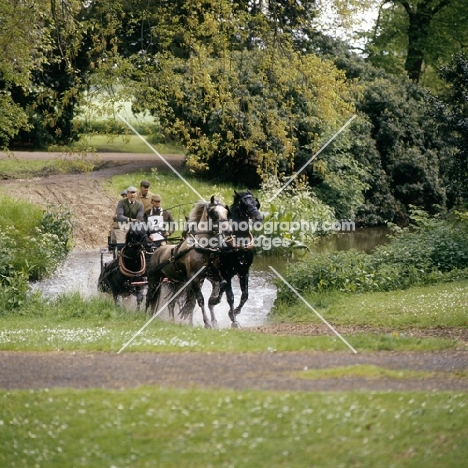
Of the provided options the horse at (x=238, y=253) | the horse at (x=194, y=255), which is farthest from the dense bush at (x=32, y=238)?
the horse at (x=238, y=253)

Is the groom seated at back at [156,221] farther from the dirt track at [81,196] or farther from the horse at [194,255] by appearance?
the dirt track at [81,196]

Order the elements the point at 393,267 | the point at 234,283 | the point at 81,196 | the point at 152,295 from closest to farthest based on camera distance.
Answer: the point at 152,295
the point at 393,267
the point at 234,283
the point at 81,196

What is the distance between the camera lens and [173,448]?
24.7 ft

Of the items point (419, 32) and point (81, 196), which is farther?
point (419, 32)

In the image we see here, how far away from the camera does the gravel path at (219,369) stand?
9.44 m

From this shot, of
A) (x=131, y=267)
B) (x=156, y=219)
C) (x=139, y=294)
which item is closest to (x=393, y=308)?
(x=156, y=219)

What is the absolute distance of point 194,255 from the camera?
15383mm

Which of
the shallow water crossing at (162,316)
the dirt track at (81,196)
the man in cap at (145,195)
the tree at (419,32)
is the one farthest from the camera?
the tree at (419,32)

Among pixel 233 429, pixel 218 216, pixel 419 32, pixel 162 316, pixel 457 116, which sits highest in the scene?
pixel 419 32

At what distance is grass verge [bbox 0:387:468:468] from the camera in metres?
7.37

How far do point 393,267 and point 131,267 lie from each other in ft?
20.9

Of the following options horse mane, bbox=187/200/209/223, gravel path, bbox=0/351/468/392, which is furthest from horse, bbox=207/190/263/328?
gravel path, bbox=0/351/468/392

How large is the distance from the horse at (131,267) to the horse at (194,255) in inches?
22.7

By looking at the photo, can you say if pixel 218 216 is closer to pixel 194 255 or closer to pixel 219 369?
pixel 194 255
